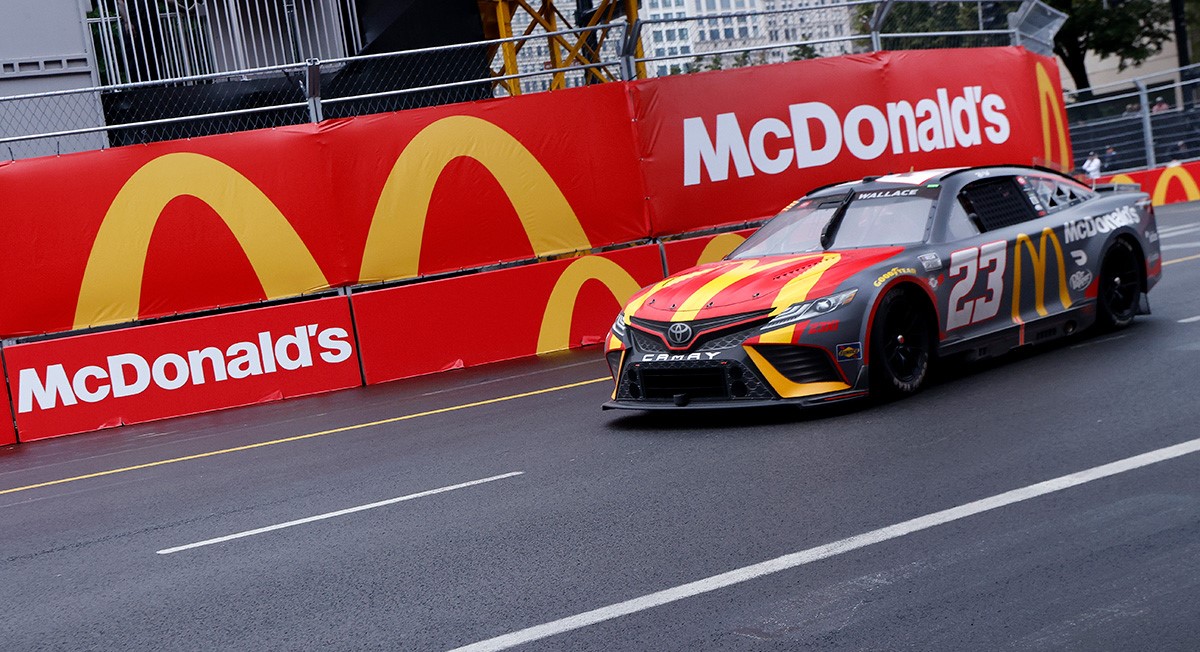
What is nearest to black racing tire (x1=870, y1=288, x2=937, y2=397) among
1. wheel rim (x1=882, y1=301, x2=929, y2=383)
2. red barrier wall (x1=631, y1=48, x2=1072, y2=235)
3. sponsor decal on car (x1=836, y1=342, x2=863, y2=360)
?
wheel rim (x1=882, y1=301, x2=929, y2=383)

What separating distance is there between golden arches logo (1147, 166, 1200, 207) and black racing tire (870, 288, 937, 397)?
19242 millimetres

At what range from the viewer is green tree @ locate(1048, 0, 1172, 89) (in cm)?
4997

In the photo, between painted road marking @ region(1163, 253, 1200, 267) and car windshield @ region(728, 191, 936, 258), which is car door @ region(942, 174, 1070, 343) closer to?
car windshield @ region(728, 191, 936, 258)

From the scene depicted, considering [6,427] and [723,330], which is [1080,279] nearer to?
[723,330]

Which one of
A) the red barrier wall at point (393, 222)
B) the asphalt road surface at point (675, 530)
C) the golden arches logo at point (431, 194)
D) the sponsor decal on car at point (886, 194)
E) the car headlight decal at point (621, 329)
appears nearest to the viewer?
the asphalt road surface at point (675, 530)

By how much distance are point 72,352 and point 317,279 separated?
93.0 inches

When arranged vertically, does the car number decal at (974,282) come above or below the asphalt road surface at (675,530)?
above

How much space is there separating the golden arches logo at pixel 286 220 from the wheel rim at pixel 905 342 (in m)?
6.15

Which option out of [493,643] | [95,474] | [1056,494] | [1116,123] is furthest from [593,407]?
[1116,123]

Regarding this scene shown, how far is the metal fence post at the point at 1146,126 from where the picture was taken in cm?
2504

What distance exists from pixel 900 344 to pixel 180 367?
7.15 metres

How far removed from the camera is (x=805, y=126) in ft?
49.1

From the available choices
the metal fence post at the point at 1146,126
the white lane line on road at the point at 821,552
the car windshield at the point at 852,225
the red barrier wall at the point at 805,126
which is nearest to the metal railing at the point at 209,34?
the red barrier wall at the point at 805,126

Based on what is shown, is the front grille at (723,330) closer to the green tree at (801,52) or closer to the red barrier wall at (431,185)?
the red barrier wall at (431,185)
